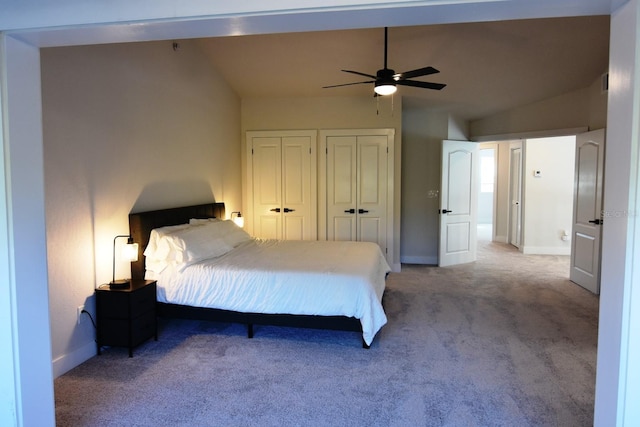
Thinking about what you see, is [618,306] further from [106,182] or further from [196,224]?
[196,224]

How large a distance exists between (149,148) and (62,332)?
1.85m

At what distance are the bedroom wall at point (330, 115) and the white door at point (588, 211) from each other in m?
2.45

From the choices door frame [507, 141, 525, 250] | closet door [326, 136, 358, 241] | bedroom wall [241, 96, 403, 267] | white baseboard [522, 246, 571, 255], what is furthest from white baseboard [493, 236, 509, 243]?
closet door [326, 136, 358, 241]

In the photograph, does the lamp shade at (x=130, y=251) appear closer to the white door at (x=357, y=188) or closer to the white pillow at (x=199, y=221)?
the white pillow at (x=199, y=221)

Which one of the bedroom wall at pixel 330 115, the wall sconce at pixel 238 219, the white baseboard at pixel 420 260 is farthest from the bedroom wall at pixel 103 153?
the white baseboard at pixel 420 260

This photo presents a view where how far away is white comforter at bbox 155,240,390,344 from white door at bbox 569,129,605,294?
Answer: 3131 mm

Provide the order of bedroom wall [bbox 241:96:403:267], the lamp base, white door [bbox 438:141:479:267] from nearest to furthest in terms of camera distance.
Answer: the lamp base → bedroom wall [bbox 241:96:403:267] → white door [bbox 438:141:479:267]

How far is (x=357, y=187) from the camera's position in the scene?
5.97 metres

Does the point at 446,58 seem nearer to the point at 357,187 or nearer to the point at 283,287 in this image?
the point at 357,187

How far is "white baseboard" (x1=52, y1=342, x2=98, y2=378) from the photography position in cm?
278

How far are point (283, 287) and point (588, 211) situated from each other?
14.1 feet

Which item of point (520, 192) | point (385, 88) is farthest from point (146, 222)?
point (520, 192)

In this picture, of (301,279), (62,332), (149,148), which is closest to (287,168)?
(149,148)

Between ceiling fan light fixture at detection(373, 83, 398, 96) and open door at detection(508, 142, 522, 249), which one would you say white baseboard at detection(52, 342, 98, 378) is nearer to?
ceiling fan light fixture at detection(373, 83, 398, 96)
